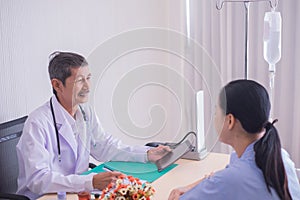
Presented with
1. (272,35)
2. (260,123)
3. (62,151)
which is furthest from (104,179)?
(272,35)

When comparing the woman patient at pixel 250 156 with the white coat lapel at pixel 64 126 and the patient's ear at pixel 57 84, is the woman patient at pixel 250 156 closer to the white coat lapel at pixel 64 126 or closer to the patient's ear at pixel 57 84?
the white coat lapel at pixel 64 126

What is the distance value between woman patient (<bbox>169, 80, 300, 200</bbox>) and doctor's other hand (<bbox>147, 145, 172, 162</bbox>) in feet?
2.01

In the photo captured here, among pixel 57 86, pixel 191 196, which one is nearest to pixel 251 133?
pixel 191 196

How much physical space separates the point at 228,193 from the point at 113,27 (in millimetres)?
2021

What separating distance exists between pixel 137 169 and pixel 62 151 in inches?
14.6

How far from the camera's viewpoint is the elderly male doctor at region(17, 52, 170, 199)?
1.81m

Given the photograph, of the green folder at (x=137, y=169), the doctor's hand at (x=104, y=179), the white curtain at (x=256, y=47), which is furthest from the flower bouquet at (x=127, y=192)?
the white curtain at (x=256, y=47)

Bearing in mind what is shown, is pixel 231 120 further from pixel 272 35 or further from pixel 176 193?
pixel 272 35

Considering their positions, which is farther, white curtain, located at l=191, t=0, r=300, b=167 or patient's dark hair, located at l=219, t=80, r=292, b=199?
white curtain, located at l=191, t=0, r=300, b=167

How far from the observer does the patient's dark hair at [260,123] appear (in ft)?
4.44

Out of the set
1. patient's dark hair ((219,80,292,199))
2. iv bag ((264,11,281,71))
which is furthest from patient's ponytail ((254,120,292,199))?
iv bag ((264,11,281,71))

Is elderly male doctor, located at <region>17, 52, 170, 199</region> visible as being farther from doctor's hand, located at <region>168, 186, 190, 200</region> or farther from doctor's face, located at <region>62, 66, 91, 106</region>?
doctor's hand, located at <region>168, 186, 190, 200</region>

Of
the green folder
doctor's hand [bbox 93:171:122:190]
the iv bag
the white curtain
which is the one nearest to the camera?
doctor's hand [bbox 93:171:122:190]

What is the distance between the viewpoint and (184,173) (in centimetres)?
199
